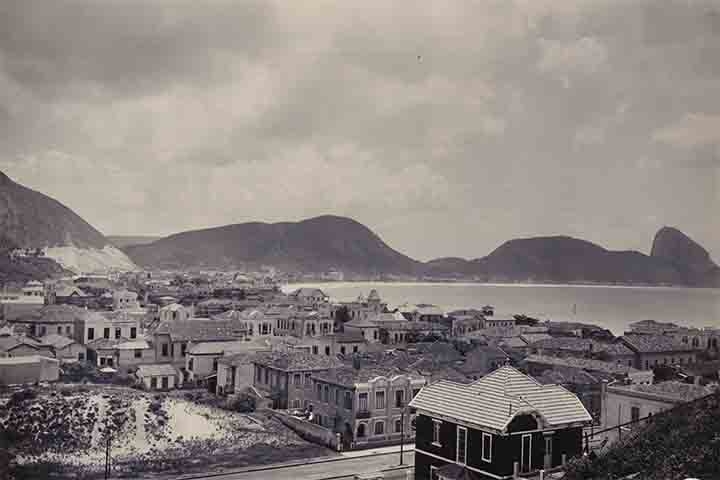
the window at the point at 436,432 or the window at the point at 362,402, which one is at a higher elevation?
the window at the point at 436,432

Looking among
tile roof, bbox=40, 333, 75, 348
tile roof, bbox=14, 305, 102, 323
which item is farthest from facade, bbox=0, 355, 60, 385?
tile roof, bbox=14, 305, 102, 323

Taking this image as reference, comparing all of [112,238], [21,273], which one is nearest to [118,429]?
[21,273]

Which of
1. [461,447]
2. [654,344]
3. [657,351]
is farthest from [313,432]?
[654,344]

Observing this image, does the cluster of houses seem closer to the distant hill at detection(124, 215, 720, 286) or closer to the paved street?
the paved street

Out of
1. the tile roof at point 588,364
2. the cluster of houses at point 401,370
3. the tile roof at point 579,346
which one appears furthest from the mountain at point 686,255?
the tile roof at point 588,364

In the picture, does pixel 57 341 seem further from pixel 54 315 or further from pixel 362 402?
pixel 362 402

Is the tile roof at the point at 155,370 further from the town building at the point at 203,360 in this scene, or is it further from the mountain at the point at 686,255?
the mountain at the point at 686,255
